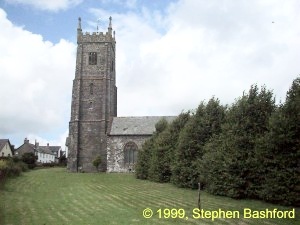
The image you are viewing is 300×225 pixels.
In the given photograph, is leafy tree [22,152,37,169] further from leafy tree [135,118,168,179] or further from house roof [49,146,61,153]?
house roof [49,146,61,153]

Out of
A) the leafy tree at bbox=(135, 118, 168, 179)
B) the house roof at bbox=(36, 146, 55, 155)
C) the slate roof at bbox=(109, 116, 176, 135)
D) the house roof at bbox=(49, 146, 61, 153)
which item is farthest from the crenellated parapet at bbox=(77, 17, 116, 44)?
the house roof at bbox=(49, 146, 61, 153)

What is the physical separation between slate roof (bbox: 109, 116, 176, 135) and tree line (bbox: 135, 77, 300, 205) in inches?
1107

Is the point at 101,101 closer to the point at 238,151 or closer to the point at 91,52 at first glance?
the point at 91,52

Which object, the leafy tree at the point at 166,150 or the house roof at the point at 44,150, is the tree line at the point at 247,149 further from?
the house roof at the point at 44,150

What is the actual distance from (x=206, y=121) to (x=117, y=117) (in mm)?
35034

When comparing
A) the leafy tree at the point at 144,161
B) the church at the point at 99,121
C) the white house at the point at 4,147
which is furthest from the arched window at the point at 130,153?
the white house at the point at 4,147

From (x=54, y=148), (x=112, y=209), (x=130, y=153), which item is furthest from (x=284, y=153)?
(x=54, y=148)

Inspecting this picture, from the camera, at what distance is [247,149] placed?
78.9 ft

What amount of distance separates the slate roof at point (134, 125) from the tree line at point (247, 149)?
28109 millimetres

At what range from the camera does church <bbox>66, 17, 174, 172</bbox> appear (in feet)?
201

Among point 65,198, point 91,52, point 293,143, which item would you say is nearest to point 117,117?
point 91,52

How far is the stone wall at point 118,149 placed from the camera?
60.5 meters

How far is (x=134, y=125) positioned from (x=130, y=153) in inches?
196

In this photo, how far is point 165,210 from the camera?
18.9 m
